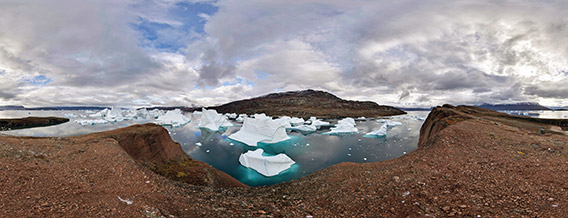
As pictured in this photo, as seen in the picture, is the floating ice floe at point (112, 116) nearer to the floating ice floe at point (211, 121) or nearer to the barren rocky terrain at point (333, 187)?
the floating ice floe at point (211, 121)

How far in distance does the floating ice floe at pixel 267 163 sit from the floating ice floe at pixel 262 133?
26.8 feet

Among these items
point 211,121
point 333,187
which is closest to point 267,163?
point 333,187

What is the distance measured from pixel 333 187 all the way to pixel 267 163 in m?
8.26

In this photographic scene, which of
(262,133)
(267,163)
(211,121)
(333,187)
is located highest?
(211,121)

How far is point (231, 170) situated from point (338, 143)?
12995 mm

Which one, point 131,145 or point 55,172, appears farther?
point 131,145

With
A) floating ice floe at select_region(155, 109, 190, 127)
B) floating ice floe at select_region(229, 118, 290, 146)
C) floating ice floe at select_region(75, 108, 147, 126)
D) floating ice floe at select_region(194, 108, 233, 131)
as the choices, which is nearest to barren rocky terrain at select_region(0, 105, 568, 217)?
floating ice floe at select_region(229, 118, 290, 146)

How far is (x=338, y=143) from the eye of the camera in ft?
77.6

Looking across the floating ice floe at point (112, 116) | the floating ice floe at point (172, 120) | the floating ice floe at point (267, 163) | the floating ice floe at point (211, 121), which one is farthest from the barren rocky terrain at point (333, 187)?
the floating ice floe at point (112, 116)

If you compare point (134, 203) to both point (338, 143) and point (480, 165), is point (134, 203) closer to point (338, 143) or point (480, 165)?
point (480, 165)

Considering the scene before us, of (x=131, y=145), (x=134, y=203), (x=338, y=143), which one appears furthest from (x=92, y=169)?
(x=338, y=143)

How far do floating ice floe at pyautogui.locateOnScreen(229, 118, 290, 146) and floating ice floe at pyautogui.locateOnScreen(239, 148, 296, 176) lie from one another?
8.17 metres

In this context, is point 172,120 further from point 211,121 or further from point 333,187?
point 333,187

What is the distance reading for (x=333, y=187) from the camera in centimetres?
611
